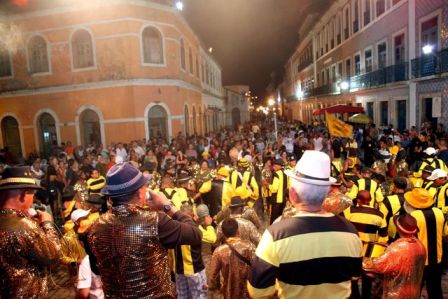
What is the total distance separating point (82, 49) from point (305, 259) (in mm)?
19909

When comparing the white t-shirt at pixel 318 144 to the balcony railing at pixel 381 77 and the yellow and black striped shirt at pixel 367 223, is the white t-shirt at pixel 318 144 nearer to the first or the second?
the balcony railing at pixel 381 77

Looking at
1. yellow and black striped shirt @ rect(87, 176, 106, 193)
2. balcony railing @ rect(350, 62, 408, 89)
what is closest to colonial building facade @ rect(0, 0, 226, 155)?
yellow and black striped shirt @ rect(87, 176, 106, 193)

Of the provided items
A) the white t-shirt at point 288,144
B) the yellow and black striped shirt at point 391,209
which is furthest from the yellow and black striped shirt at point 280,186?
the white t-shirt at point 288,144

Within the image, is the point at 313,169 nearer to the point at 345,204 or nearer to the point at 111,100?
the point at 345,204

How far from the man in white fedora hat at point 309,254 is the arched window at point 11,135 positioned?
74.1ft

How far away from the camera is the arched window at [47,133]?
20.5 meters

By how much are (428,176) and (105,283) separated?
5.89 m

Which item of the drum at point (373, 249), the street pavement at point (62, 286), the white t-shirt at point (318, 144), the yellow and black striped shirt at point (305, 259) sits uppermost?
the yellow and black striped shirt at point (305, 259)

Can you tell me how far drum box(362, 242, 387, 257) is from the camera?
4.80 metres

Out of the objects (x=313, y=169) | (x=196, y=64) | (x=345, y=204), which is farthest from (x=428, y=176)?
(x=196, y=64)

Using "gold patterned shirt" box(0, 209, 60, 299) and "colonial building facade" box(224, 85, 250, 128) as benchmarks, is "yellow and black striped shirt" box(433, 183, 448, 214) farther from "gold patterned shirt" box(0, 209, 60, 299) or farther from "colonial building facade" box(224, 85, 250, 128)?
"colonial building facade" box(224, 85, 250, 128)

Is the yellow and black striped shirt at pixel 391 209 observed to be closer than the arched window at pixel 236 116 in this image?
Yes

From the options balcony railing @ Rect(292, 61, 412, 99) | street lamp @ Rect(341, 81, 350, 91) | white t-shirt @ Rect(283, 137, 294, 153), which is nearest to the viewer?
white t-shirt @ Rect(283, 137, 294, 153)

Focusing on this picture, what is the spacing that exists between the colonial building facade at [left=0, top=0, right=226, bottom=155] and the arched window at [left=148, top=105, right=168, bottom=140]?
56 mm
